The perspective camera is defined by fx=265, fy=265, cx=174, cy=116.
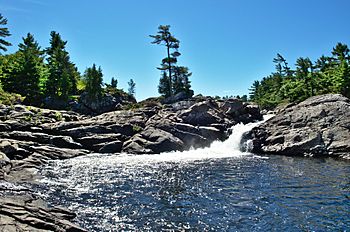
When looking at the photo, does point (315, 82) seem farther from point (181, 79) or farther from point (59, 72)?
point (59, 72)

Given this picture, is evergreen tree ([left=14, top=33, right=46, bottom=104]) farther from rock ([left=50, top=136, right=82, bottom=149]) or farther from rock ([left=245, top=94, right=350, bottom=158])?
rock ([left=245, top=94, right=350, bottom=158])

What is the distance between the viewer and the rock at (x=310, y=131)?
115 ft

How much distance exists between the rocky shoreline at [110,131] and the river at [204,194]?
4.47 meters

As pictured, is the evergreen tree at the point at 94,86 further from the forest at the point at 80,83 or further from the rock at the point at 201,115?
the rock at the point at 201,115

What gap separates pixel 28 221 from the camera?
11000 mm

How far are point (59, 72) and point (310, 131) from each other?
59315 mm

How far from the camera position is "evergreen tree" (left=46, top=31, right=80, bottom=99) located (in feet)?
211

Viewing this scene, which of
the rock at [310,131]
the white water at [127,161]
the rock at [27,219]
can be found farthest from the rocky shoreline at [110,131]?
the rock at [27,219]

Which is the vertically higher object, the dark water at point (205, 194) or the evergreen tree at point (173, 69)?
the evergreen tree at point (173, 69)

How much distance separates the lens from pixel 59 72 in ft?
224

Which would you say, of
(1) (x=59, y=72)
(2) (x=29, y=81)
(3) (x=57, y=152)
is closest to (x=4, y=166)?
(3) (x=57, y=152)

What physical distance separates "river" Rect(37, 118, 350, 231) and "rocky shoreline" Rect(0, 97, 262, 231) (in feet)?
14.7

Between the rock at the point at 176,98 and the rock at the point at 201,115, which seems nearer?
the rock at the point at 201,115

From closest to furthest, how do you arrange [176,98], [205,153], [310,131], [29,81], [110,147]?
[310,131] < [110,147] < [205,153] < [29,81] < [176,98]
